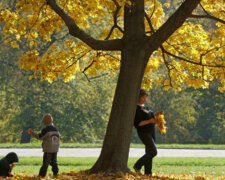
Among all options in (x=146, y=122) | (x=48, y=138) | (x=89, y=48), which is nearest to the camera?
(x=146, y=122)

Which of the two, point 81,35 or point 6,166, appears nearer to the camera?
point 6,166

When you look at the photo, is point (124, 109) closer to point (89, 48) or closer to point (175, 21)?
point (175, 21)

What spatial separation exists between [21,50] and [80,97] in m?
4.67

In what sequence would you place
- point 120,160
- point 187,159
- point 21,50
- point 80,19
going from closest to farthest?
point 120,160 → point 80,19 → point 187,159 → point 21,50

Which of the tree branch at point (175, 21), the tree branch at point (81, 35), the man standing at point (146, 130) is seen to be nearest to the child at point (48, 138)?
the man standing at point (146, 130)

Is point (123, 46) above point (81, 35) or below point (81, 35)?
below

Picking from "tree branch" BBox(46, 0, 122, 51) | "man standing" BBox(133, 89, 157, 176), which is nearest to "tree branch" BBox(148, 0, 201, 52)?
"tree branch" BBox(46, 0, 122, 51)

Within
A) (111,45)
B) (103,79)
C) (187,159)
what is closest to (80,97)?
(103,79)

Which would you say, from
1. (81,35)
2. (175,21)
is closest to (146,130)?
(175,21)

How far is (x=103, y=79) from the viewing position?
3484 centimetres

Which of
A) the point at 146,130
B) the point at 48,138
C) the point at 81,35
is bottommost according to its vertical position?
the point at 48,138

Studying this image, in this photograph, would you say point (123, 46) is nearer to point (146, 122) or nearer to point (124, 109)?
point (124, 109)

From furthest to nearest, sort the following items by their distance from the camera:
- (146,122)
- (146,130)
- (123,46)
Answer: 1. (123,46)
2. (146,130)
3. (146,122)

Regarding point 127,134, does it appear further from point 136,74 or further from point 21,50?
point 21,50
